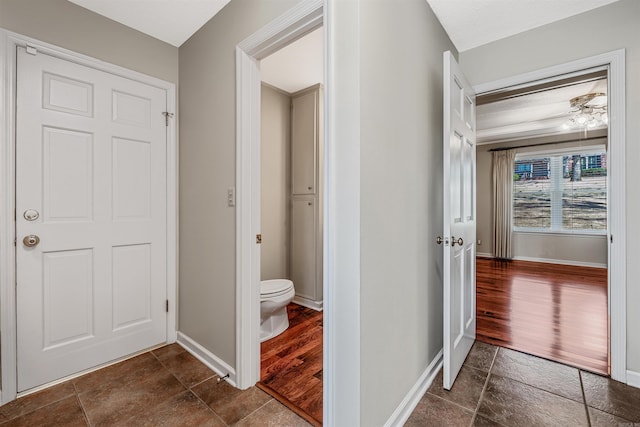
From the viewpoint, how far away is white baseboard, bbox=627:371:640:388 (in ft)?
5.67

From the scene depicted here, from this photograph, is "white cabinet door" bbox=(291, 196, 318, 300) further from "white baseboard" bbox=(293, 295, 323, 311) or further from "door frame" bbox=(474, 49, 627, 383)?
"door frame" bbox=(474, 49, 627, 383)

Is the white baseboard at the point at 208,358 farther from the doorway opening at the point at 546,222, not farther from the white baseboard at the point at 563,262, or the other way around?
the white baseboard at the point at 563,262

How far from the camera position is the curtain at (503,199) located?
587cm

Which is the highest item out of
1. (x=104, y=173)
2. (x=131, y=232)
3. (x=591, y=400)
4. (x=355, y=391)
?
(x=104, y=173)

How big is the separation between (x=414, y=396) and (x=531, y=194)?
19.3 feet

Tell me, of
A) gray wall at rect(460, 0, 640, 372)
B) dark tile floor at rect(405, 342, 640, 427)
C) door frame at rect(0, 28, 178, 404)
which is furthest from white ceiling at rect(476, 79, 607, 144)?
door frame at rect(0, 28, 178, 404)

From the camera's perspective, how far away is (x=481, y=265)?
548cm

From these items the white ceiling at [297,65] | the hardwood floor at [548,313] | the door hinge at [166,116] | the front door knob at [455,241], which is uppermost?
the white ceiling at [297,65]

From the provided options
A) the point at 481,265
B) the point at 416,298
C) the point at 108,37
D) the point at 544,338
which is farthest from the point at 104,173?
the point at 481,265

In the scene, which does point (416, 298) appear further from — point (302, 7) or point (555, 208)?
point (555, 208)

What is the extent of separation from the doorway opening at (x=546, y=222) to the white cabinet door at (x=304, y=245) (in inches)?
64.6

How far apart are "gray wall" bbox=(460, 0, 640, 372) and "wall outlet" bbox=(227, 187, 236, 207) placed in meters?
2.22

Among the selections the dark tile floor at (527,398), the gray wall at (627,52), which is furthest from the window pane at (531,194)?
the dark tile floor at (527,398)

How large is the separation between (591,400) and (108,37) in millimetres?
3732
